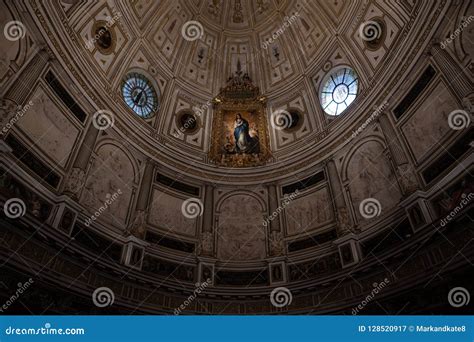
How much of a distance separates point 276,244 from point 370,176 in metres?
5.14

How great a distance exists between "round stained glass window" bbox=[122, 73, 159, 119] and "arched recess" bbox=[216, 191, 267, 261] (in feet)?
20.9

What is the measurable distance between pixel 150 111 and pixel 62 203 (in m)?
8.31

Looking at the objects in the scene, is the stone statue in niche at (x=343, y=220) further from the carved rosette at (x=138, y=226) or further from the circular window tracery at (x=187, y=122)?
the circular window tracery at (x=187, y=122)

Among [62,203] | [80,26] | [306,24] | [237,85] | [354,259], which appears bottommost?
[354,259]

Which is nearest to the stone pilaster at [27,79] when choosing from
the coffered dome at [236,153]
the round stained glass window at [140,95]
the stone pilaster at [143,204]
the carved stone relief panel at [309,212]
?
the coffered dome at [236,153]

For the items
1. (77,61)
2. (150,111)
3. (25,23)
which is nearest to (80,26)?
(77,61)

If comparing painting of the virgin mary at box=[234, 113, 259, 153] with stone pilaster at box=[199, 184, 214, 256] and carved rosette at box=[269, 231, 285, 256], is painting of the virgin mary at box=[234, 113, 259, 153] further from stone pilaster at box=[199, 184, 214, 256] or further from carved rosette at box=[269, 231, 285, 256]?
carved rosette at box=[269, 231, 285, 256]

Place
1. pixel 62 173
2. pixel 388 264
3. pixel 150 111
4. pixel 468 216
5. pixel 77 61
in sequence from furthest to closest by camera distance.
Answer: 1. pixel 150 111
2. pixel 77 61
3. pixel 62 173
4. pixel 388 264
5. pixel 468 216

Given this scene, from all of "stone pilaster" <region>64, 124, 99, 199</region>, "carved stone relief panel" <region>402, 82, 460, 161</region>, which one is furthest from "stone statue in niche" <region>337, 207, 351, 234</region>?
"stone pilaster" <region>64, 124, 99, 199</region>

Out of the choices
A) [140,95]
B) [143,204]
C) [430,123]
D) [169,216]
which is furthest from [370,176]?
[140,95]

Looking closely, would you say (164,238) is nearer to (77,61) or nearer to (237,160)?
(237,160)

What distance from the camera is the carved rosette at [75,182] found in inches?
518

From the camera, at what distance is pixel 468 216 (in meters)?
9.90

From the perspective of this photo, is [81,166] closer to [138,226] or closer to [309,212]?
[138,226]
